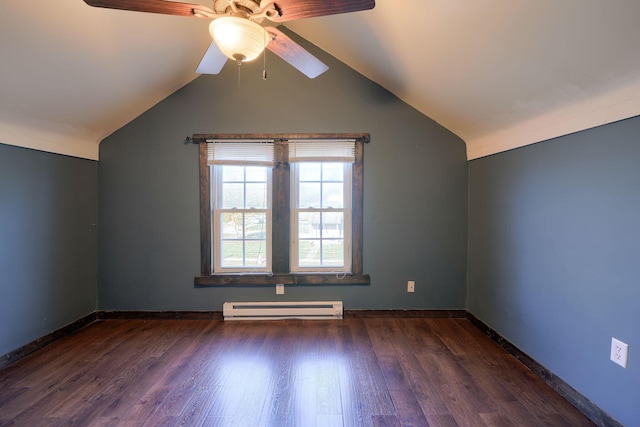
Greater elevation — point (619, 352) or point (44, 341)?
point (619, 352)

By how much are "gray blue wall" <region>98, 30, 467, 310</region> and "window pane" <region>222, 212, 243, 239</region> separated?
29 centimetres

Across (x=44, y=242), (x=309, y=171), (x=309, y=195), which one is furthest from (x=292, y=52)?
(x=44, y=242)

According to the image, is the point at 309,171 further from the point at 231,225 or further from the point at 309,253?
the point at 231,225

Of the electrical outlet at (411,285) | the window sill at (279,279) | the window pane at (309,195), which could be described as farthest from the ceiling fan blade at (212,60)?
the electrical outlet at (411,285)

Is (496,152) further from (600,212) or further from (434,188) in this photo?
(600,212)

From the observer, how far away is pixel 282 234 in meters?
3.16

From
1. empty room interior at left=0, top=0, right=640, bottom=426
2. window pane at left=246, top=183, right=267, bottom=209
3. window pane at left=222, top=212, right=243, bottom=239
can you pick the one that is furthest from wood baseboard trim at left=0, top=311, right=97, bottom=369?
window pane at left=246, top=183, right=267, bottom=209

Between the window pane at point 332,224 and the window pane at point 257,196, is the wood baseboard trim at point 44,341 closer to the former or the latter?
the window pane at point 257,196

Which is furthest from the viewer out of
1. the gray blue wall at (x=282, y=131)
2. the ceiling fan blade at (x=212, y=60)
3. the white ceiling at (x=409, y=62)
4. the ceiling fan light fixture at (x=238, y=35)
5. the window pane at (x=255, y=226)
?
the window pane at (x=255, y=226)

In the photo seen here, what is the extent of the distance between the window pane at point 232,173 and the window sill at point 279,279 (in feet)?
3.44

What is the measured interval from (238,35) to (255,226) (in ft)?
6.83

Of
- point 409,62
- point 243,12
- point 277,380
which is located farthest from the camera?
point 409,62

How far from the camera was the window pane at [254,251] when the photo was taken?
10.6 ft

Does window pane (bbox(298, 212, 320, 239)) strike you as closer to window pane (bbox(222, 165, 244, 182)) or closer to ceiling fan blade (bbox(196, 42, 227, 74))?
window pane (bbox(222, 165, 244, 182))
